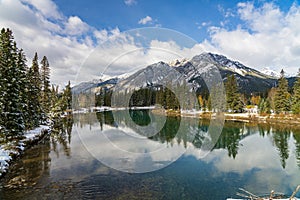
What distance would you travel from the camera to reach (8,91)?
82.0ft

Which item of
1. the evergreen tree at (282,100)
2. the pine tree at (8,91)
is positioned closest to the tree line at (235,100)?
the evergreen tree at (282,100)

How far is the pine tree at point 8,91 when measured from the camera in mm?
24656

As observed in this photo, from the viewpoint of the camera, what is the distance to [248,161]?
2252 cm

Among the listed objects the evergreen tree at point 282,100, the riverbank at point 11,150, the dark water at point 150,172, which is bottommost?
the dark water at point 150,172

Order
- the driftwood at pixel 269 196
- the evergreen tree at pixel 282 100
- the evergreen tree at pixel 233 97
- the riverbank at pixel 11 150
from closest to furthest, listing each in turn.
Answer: the driftwood at pixel 269 196 < the riverbank at pixel 11 150 < the evergreen tree at pixel 282 100 < the evergreen tree at pixel 233 97

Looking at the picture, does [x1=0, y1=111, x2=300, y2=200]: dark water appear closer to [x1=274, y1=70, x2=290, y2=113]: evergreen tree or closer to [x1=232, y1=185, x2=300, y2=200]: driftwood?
[x1=232, y1=185, x2=300, y2=200]: driftwood

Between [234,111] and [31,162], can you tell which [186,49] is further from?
[234,111]

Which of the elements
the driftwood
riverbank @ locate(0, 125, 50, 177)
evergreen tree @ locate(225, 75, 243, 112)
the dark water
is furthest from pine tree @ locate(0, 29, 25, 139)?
evergreen tree @ locate(225, 75, 243, 112)

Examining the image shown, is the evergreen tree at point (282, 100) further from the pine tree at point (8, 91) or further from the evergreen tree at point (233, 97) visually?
the pine tree at point (8, 91)

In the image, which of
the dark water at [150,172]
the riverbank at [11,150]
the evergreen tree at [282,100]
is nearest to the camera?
the dark water at [150,172]

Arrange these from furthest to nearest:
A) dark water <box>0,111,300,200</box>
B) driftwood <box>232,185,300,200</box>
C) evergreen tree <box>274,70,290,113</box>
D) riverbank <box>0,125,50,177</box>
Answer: evergreen tree <box>274,70,290,113</box>
riverbank <box>0,125,50,177</box>
dark water <box>0,111,300,200</box>
driftwood <box>232,185,300,200</box>

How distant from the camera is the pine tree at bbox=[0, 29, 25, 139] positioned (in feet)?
80.9

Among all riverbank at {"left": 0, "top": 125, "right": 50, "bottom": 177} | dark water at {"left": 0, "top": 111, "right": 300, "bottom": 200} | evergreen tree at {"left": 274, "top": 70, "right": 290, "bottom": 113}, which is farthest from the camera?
evergreen tree at {"left": 274, "top": 70, "right": 290, "bottom": 113}

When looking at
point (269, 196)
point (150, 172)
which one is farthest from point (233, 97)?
point (269, 196)
